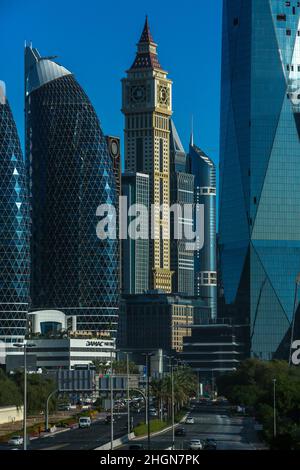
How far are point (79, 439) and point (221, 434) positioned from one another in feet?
56.7

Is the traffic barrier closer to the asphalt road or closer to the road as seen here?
the asphalt road

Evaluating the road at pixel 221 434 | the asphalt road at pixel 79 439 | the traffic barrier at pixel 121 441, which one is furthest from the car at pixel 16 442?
the road at pixel 221 434

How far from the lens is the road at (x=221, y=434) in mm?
112688

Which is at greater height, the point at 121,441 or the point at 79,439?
the point at 121,441

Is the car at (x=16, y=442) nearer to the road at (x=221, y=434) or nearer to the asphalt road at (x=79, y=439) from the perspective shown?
the asphalt road at (x=79, y=439)

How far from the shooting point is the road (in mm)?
112688

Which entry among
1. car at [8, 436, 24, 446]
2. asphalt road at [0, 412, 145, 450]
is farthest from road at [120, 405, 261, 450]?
car at [8, 436, 24, 446]

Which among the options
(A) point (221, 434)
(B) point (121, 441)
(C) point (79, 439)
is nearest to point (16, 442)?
(B) point (121, 441)

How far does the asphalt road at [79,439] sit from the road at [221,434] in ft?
15.8

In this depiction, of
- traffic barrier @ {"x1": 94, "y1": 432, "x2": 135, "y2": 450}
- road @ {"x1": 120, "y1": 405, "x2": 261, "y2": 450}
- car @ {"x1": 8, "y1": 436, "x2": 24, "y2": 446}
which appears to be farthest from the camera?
car @ {"x1": 8, "y1": 436, "x2": 24, "y2": 446}

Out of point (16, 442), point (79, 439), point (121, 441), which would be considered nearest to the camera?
point (16, 442)

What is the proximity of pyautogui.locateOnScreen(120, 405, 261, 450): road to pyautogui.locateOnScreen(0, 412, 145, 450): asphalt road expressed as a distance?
480 centimetres

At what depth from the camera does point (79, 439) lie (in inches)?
5074

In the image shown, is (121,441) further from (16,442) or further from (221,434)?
(221,434)
